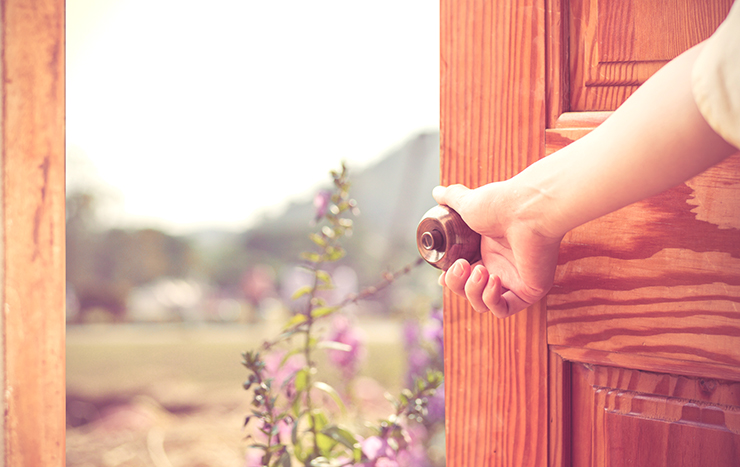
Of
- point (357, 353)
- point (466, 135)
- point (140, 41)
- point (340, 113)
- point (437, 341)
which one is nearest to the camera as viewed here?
point (466, 135)

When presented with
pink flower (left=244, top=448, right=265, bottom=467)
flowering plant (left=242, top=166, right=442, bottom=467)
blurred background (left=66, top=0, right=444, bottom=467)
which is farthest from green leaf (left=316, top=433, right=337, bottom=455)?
blurred background (left=66, top=0, right=444, bottom=467)

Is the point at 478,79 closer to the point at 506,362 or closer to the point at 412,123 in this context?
the point at 506,362

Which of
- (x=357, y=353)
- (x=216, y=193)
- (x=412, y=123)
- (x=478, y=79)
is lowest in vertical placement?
(x=357, y=353)

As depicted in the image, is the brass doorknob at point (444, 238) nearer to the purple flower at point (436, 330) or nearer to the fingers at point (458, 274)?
the fingers at point (458, 274)

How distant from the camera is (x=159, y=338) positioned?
1.65 meters

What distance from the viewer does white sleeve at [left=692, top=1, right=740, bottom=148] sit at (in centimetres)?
26

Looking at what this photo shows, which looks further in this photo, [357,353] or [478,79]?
[357,353]

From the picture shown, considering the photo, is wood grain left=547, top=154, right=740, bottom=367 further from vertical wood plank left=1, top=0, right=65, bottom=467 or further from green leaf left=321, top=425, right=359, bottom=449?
vertical wood plank left=1, top=0, right=65, bottom=467

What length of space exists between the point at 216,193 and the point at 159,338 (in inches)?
25.2

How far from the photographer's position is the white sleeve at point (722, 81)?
0.85ft

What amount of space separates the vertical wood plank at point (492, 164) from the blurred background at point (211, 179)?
3.14 feet

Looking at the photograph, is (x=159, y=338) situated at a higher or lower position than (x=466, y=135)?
lower

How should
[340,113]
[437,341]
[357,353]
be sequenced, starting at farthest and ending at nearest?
[340,113] → [357,353] → [437,341]

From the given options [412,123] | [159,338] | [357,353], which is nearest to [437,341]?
[357,353]
